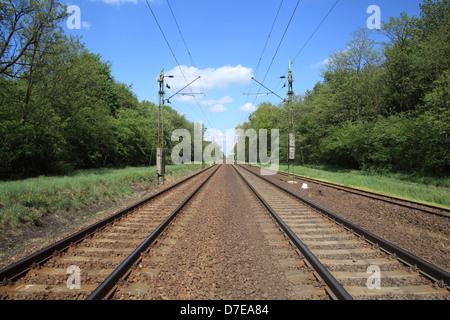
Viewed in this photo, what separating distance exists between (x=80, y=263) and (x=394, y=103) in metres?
36.1

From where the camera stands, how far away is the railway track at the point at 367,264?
10.6ft

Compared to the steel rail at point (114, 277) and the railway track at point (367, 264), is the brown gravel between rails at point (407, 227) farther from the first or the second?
the steel rail at point (114, 277)

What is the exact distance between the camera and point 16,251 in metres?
5.22

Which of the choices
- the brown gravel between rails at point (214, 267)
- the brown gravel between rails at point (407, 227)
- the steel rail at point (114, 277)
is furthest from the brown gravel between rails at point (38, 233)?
the brown gravel between rails at point (407, 227)

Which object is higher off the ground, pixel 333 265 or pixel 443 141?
pixel 443 141

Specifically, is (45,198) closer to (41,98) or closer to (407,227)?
(407,227)

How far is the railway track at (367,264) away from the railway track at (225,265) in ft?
0.04

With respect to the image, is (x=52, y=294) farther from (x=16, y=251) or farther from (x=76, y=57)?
(x=76, y=57)

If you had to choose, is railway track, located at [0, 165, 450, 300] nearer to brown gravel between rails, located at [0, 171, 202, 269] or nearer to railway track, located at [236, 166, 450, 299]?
railway track, located at [236, 166, 450, 299]

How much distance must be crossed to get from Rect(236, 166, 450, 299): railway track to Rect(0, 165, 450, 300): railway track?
0.04 feet

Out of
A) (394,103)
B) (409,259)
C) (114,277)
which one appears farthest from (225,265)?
(394,103)

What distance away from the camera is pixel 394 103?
2962 centimetres
